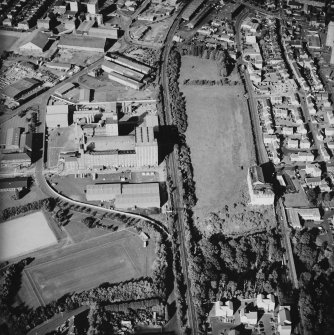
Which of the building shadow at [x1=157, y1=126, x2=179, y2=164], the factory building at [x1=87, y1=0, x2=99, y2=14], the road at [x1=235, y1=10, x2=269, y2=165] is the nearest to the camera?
the road at [x1=235, y1=10, x2=269, y2=165]

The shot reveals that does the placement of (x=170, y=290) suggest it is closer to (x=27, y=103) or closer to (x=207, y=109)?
(x=207, y=109)

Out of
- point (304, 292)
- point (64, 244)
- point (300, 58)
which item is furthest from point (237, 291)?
point (300, 58)

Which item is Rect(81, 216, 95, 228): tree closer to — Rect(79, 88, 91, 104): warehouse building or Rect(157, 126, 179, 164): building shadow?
Rect(157, 126, 179, 164): building shadow

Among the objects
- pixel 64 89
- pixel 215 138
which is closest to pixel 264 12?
pixel 215 138

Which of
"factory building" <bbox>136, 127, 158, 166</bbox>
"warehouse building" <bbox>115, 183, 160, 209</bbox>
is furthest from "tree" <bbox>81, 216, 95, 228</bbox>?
"factory building" <bbox>136, 127, 158, 166</bbox>

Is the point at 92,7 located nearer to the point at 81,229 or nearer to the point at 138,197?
the point at 138,197

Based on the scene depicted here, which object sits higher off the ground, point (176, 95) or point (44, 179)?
point (176, 95)
